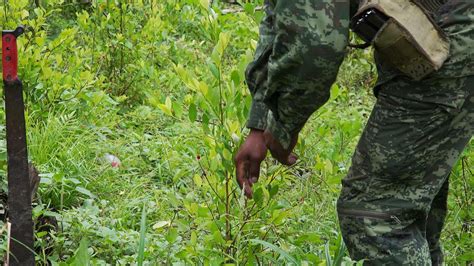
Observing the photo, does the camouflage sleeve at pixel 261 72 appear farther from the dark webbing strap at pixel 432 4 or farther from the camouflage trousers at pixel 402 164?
the dark webbing strap at pixel 432 4

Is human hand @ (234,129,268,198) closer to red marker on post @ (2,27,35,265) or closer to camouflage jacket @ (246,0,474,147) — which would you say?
camouflage jacket @ (246,0,474,147)

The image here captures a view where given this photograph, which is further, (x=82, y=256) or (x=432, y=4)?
(x=82, y=256)

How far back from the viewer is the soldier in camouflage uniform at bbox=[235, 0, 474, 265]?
2.26 metres

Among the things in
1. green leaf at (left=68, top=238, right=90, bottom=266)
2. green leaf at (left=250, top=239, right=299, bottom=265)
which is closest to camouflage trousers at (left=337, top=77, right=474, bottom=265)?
green leaf at (left=250, top=239, right=299, bottom=265)

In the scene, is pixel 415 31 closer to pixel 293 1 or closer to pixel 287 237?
pixel 293 1

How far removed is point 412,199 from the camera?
99.0 inches

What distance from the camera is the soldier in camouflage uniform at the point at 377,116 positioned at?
7.42 ft

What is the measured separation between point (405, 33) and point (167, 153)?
2397mm

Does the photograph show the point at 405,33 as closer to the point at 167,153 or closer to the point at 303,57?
the point at 303,57

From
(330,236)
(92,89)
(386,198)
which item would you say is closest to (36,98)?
(92,89)

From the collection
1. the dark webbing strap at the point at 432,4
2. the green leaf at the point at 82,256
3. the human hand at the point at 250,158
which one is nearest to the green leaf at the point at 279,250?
the human hand at the point at 250,158

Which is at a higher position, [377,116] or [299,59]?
[299,59]

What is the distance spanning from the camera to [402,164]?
2453 millimetres

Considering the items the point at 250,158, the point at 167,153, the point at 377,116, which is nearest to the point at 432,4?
the point at 377,116
